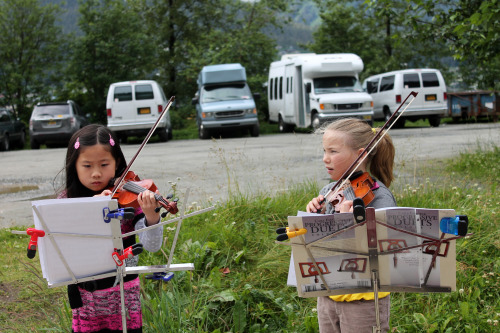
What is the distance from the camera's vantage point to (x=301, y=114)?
66.9 feet

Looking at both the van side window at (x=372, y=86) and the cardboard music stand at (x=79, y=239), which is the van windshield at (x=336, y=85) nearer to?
the van side window at (x=372, y=86)

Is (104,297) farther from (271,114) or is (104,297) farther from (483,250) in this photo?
(271,114)

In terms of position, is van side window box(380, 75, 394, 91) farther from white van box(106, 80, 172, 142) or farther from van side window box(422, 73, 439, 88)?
white van box(106, 80, 172, 142)

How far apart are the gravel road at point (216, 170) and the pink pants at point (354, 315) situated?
2890 mm

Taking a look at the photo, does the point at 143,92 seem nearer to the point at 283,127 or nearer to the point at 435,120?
the point at 283,127

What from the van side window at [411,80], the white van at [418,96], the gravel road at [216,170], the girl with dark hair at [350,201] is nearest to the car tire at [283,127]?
the white van at [418,96]

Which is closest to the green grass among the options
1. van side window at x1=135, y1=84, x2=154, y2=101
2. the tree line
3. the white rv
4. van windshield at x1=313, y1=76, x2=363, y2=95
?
the white rv

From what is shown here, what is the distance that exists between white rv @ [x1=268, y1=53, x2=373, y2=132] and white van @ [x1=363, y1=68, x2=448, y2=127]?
2513 millimetres

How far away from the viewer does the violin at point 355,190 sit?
255 cm

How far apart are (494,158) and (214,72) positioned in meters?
13.1

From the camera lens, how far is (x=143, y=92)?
19422mm

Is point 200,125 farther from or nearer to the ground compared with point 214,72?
nearer to the ground

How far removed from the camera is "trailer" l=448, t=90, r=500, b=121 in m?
23.7

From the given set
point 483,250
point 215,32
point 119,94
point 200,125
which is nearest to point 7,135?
point 119,94
